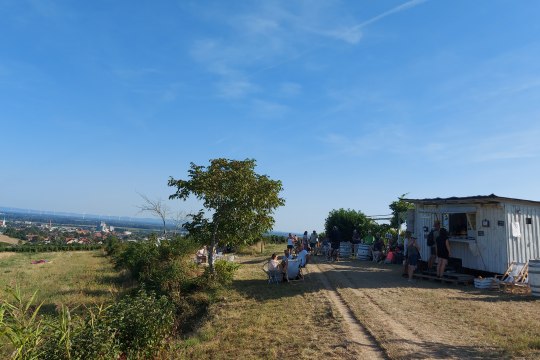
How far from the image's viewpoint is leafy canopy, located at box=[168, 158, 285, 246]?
43.5ft

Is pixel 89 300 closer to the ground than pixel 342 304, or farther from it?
closer to the ground

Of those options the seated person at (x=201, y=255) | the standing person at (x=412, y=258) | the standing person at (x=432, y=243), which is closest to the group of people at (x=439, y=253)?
the standing person at (x=412, y=258)

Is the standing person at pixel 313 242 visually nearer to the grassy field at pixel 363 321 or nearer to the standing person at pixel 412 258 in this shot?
the grassy field at pixel 363 321

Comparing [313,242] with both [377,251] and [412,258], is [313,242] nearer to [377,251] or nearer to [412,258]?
[377,251]

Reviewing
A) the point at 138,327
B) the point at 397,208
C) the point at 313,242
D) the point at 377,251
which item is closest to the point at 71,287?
the point at 313,242

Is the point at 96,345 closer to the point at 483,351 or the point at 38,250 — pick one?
the point at 483,351

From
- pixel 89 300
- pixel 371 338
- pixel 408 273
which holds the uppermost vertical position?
pixel 408 273

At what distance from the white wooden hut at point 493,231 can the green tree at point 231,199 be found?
5.92 m

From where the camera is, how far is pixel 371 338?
664cm

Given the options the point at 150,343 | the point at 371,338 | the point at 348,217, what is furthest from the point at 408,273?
the point at 348,217

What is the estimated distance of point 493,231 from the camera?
41.8ft

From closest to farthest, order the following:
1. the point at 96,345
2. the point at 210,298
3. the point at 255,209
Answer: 1. the point at 96,345
2. the point at 210,298
3. the point at 255,209

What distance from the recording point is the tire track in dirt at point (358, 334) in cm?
592

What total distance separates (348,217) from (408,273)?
1344 centimetres
